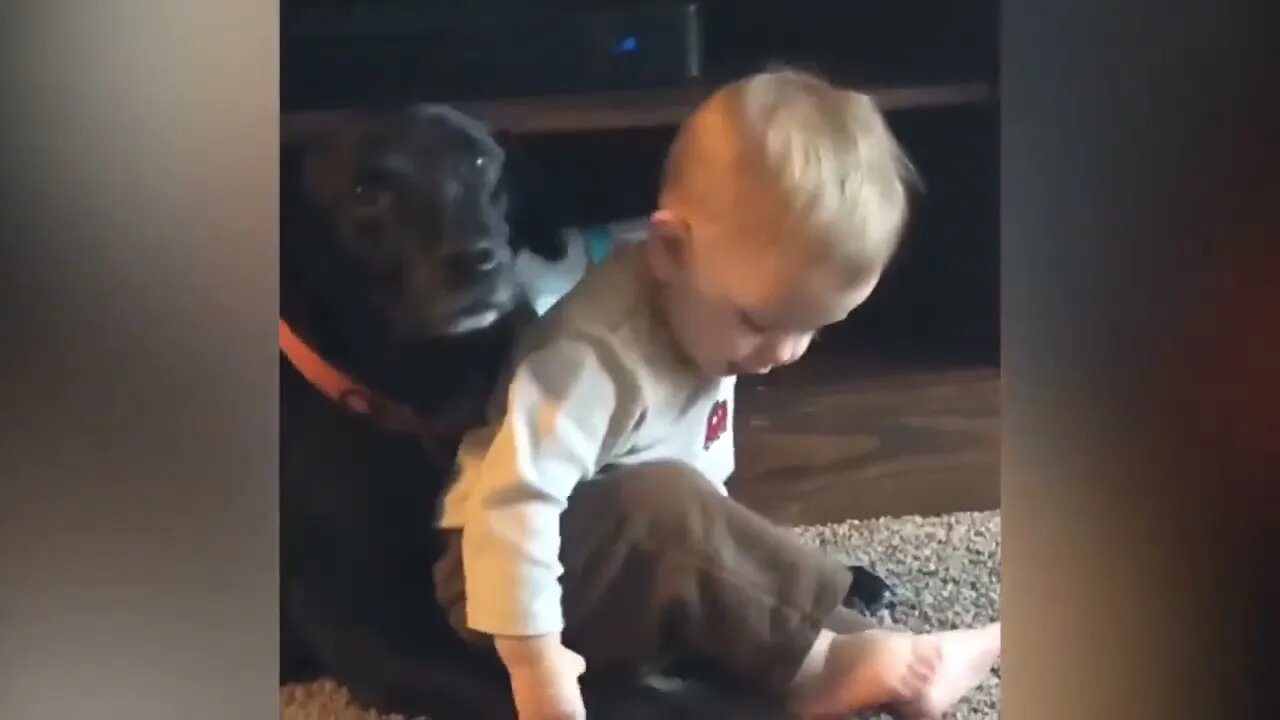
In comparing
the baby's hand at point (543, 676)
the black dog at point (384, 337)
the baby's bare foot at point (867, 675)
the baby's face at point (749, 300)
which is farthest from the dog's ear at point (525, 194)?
the baby's bare foot at point (867, 675)

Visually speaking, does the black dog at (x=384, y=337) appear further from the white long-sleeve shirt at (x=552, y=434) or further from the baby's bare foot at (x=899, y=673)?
the baby's bare foot at (x=899, y=673)

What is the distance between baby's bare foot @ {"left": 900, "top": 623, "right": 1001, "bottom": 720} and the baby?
0.12 metres

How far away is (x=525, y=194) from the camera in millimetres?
1063

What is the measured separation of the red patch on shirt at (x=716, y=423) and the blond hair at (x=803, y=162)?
0.47ft

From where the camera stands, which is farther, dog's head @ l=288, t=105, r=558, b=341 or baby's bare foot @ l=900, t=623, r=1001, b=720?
baby's bare foot @ l=900, t=623, r=1001, b=720

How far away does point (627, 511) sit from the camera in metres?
1.08

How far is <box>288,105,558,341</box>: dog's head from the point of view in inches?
41.5

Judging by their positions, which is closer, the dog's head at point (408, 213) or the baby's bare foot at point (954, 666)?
the dog's head at point (408, 213)

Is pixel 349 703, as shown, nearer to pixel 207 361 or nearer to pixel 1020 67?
pixel 207 361

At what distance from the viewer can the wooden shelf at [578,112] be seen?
3.49 ft

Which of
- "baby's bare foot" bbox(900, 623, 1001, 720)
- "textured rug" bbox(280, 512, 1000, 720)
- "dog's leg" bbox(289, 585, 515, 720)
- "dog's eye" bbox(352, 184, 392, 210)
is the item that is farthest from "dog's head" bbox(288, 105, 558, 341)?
"baby's bare foot" bbox(900, 623, 1001, 720)

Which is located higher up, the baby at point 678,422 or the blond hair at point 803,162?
the blond hair at point 803,162

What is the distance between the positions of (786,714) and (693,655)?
0.31 feet

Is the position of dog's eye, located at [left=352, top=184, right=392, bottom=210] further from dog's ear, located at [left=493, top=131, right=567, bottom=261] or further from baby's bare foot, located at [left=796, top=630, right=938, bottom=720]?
A: baby's bare foot, located at [left=796, top=630, right=938, bottom=720]
